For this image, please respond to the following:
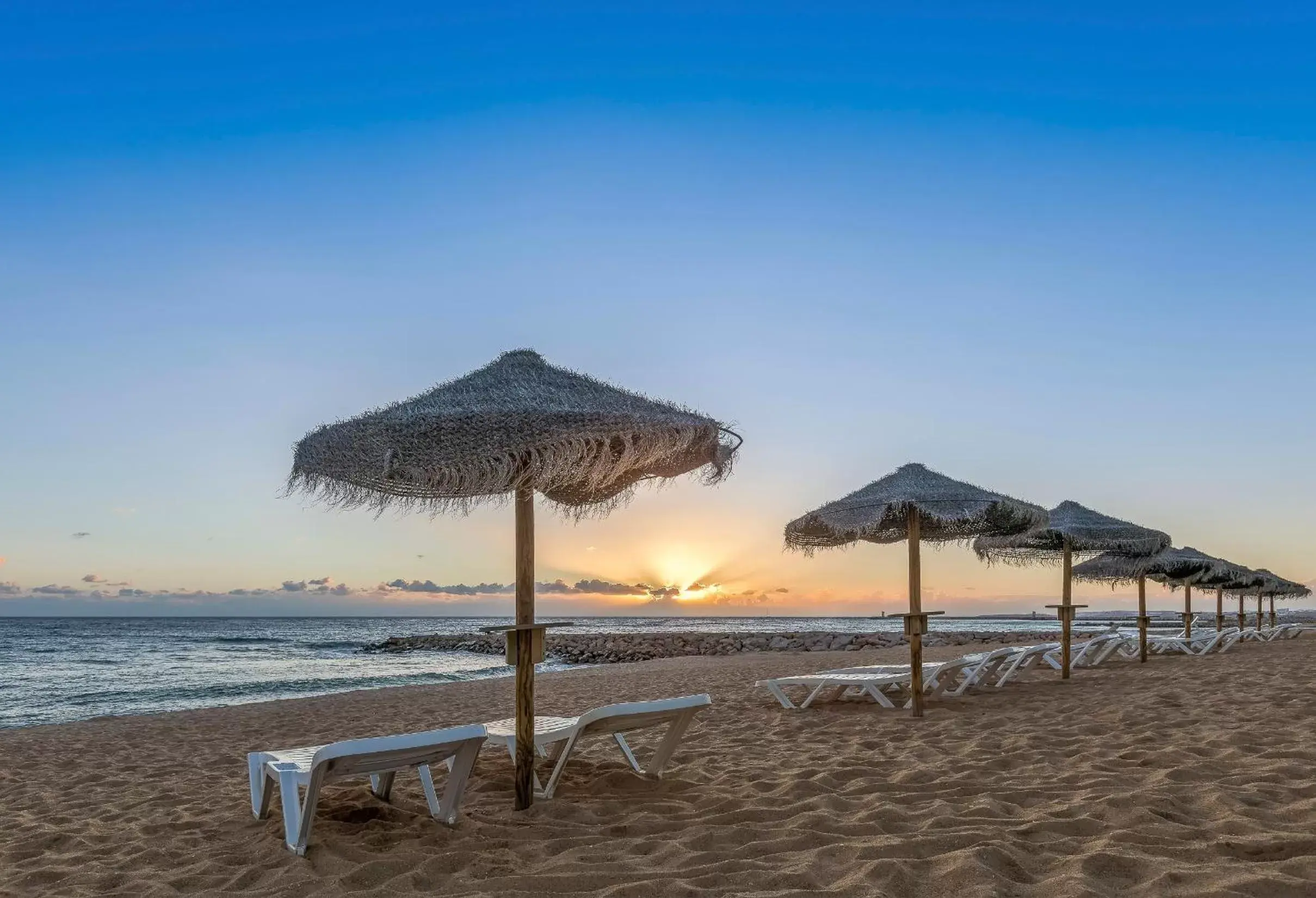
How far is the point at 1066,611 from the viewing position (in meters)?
10.3

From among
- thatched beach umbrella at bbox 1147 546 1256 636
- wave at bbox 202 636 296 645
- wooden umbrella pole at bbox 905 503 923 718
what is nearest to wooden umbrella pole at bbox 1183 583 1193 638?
thatched beach umbrella at bbox 1147 546 1256 636

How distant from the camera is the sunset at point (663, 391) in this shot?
12.5 ft

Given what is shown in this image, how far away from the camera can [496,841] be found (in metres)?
3.65

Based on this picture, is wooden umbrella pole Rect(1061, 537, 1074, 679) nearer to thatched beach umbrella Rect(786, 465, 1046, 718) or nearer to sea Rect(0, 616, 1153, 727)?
thatched beach umbrella Rect(786, 465, 1046, 718)

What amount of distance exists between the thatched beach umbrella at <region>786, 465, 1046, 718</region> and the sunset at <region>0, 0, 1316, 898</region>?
0.07 m

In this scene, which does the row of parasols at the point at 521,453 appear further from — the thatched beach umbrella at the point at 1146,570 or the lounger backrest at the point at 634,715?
the thatched beach umbrella at the point at 1146,570

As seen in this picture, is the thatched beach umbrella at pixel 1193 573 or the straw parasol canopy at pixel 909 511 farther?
the thatched beach umbrella at pixel 1193 573

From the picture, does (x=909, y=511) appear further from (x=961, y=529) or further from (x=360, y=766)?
(x=360, y=766)

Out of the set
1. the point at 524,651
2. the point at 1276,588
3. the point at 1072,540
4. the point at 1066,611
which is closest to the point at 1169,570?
the point at 1072,540

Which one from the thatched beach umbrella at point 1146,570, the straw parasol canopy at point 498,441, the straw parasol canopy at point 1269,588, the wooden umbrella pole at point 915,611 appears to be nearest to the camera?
the straw parasol canopy at point 498,441

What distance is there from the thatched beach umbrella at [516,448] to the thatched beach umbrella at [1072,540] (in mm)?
7302

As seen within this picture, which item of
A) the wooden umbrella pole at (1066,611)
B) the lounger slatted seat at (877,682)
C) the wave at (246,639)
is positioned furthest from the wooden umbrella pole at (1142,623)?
the wave at (246,639)

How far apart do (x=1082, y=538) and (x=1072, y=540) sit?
0.18 meters

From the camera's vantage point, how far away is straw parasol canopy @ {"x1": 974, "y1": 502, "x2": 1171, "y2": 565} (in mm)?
10797
